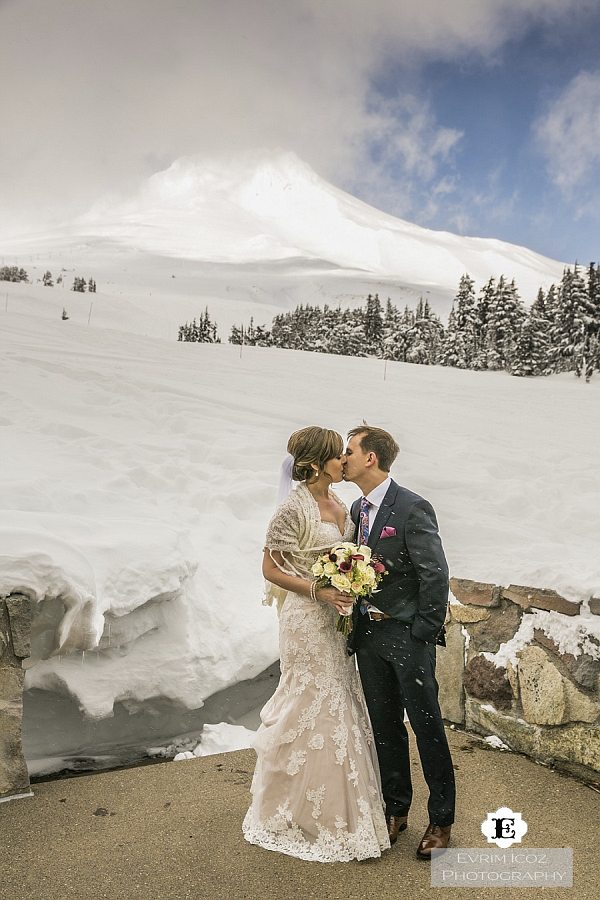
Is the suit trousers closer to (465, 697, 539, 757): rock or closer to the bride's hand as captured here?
the bride's hand

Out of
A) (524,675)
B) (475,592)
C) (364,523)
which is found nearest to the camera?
(364,523)

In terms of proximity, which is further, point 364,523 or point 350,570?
point 364,523

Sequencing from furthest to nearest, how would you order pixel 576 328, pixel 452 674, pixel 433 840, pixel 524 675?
pixel 576 328 < pixel 452 674 < pixel 524 675 < pixel 433 840

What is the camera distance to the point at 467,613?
16.1 ft

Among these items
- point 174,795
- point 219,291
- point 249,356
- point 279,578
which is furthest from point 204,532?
point 219,291

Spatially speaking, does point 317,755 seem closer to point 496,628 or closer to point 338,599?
point 338,599

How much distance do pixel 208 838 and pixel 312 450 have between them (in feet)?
6.37

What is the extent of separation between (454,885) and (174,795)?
5.35 ft

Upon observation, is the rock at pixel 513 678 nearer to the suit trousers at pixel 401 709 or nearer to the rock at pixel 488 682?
the rock at pixel 488 682

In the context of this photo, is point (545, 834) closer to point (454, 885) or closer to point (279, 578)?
point (454, 885)

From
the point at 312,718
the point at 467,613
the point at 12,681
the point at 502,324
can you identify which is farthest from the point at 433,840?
the point at 502,324

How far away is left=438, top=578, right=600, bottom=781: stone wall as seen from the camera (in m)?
4.21

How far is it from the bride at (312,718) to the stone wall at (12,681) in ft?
4.35

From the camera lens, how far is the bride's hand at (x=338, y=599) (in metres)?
3.43
